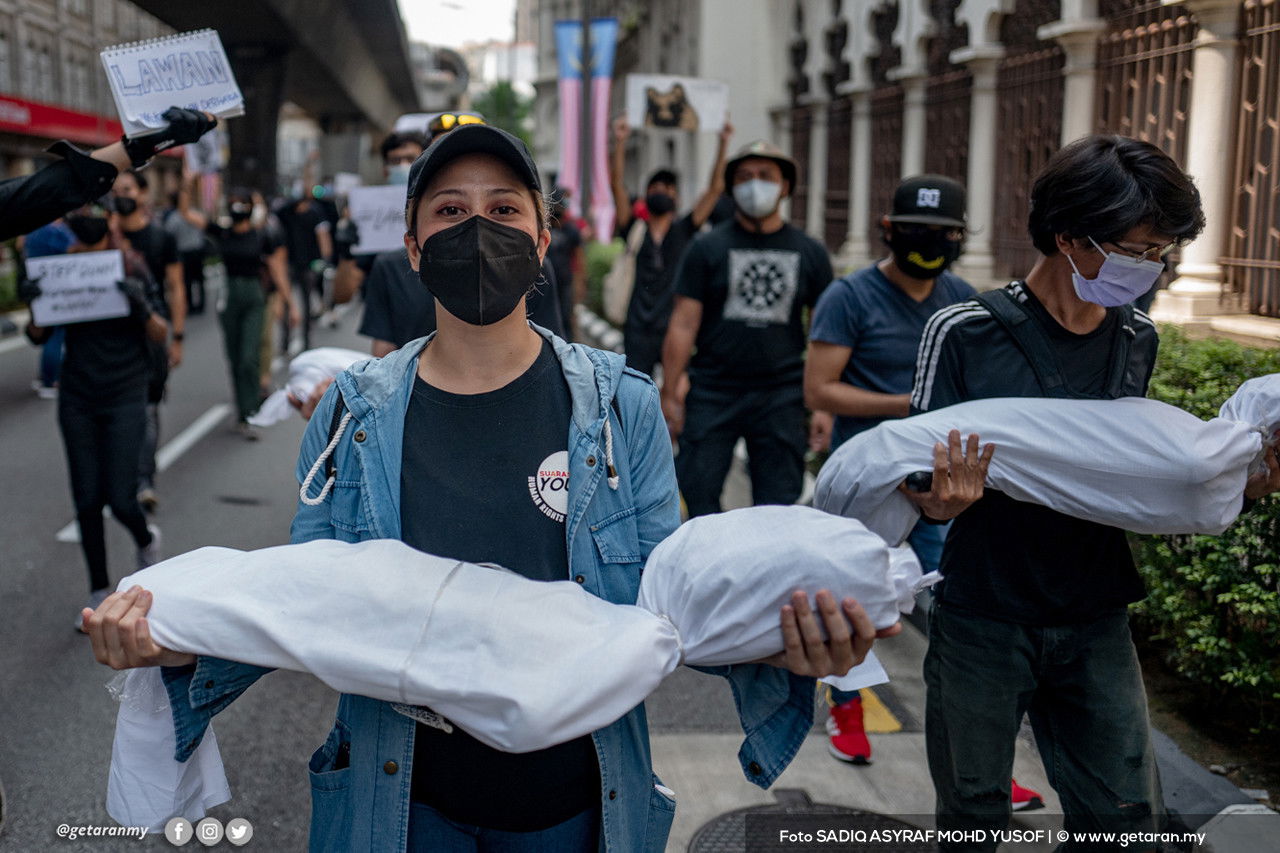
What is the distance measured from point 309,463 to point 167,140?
2.04m

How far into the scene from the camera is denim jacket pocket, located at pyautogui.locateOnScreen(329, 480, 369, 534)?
224 cm

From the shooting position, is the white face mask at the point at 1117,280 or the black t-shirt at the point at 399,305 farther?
the black t-shirt at the point at 399,305

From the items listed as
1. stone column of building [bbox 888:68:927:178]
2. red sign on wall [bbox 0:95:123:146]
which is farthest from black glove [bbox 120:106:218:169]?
red sign on wall [bbox 0:95:123:146]

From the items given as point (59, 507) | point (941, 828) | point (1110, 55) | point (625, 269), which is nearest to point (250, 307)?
point (59, 507)

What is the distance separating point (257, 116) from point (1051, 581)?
3280 centimetres

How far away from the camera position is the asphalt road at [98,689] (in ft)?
13.6

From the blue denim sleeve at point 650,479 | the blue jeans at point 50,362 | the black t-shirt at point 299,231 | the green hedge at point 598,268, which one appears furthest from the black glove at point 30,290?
the green hedge at point 598,268

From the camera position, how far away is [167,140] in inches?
154

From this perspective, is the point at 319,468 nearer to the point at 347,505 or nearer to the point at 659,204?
the point at 347,505

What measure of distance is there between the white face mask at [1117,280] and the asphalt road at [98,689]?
2711 mm

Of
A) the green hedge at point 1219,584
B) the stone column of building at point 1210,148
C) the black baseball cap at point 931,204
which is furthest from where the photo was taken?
the stone column of building at point 1210,148

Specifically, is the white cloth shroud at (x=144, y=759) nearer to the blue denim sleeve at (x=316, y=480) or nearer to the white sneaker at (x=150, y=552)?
the blue denim sleeve at (x=316, y=480)

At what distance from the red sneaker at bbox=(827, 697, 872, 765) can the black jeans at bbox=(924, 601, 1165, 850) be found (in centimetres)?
A: 156

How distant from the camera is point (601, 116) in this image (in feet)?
71.9
